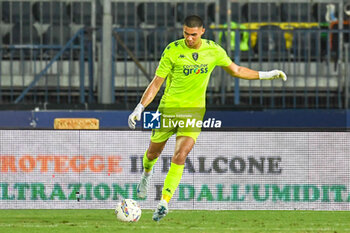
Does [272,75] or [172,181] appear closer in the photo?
[172,181]

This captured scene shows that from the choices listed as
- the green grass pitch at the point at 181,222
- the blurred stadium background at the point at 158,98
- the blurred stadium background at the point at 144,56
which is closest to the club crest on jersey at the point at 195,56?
the green grass pitch at the point at 181,222

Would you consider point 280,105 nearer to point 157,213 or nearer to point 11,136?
point 11,136

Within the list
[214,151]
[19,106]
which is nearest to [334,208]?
[214,151]

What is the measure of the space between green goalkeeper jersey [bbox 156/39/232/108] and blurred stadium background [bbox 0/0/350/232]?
6.44 feet

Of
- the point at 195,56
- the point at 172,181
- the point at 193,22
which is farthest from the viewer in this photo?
the point at 195,56

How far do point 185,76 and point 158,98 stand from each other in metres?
4.00

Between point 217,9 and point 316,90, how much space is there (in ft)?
7.45

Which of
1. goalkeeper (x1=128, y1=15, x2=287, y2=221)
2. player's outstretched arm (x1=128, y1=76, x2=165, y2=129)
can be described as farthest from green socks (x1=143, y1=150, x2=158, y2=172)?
player's outstretched arm (x1=128, y1=76, x2=165, y2=129)

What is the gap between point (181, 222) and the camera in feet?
36.1

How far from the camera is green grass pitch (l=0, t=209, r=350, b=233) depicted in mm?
10266

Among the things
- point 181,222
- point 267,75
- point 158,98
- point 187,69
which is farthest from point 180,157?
point 158,98

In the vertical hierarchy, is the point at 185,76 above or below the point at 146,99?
above

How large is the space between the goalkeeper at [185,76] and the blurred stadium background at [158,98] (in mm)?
1736

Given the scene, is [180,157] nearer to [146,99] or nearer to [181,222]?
[146,99]
